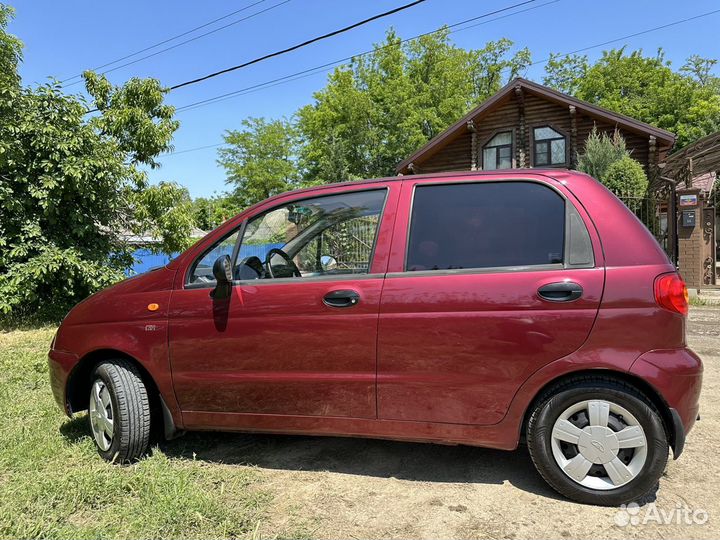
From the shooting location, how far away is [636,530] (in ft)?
7.75

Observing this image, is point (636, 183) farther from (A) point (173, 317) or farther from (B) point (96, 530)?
(B) point (96, 530)

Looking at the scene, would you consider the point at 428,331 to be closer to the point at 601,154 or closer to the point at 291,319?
the point at 291,319

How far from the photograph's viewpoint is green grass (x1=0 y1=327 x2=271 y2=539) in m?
2.46

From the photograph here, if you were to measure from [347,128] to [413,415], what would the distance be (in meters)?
32.0

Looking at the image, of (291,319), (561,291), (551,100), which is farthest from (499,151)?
(291,319)

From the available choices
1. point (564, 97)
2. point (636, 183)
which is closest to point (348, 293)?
point (636, 183)

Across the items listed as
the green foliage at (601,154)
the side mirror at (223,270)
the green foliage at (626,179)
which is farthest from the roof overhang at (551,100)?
the side mirror at (223,270)

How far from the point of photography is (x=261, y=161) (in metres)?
43.8

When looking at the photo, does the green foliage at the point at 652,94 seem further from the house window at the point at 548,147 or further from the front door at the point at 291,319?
the front door at the point at 291,319

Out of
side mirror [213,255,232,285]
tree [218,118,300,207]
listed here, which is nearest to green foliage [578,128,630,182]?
side mirror [213,255,232,285]

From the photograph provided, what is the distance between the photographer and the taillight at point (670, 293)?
2.43m

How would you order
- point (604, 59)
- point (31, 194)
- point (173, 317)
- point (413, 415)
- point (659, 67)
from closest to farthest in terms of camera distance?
point (413, 415) → point (173, 317) → point (31, 194) → point (659, 67) → point (604, 59)

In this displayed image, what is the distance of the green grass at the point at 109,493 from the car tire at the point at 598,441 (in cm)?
154

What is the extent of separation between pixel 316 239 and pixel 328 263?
0.25 meters
